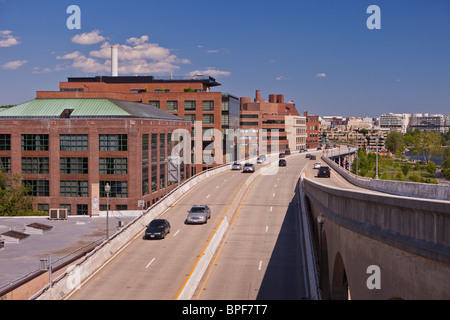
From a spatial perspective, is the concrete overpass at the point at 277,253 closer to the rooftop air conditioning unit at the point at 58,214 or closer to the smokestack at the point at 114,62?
the rooftop air conditioning unit at the point at 58,214

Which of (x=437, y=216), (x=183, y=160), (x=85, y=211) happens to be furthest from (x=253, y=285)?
(x=183, y=160)

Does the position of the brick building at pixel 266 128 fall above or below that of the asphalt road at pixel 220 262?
above

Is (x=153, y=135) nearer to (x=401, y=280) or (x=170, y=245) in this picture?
(x=170, y=245)

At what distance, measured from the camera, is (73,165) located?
64312mm

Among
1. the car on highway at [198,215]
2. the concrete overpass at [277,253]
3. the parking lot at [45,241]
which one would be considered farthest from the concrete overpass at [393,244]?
the parking lot at [45,241]

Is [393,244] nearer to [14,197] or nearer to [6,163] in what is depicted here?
[14,197]

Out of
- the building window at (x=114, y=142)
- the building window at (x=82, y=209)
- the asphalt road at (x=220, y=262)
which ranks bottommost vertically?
the building window at (x=82, y=209)

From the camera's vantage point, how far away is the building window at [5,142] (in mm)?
65625

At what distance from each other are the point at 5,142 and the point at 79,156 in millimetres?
11480

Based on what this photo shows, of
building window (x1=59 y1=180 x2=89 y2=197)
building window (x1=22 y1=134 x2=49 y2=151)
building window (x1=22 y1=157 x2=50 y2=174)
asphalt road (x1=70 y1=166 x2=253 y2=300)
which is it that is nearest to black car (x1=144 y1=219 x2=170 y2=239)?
asphalt road (x1=70 y1=166 x2=253 y2=300)

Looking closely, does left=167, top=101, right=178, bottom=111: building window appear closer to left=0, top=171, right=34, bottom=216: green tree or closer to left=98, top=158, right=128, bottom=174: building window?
left=98, top=158, right=128, bottom=174: building window

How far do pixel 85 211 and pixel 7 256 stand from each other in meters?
26.4

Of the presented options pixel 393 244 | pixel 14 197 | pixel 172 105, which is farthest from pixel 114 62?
pixel 393 244

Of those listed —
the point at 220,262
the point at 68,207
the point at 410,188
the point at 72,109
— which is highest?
the point at 72,109
